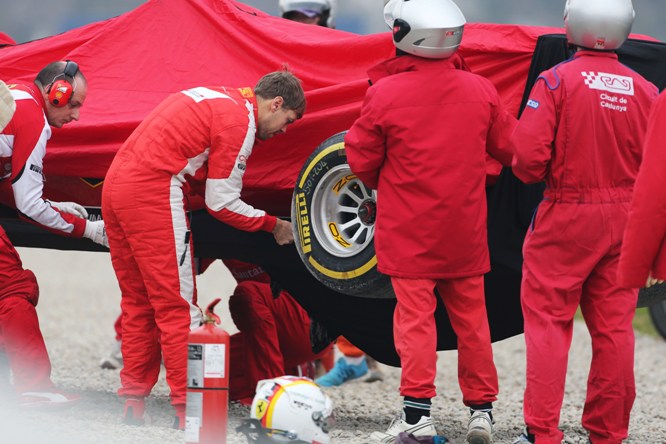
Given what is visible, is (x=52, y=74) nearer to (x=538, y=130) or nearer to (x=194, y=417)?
(x=194, y=417)

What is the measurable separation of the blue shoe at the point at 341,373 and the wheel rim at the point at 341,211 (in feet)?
10.9

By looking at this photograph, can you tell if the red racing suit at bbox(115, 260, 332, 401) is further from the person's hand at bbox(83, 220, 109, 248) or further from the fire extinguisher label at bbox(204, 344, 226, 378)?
the fire extinguisher label at bbox(204, 344, 226, 378)

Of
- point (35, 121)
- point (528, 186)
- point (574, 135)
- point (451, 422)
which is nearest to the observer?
point (574, 135)

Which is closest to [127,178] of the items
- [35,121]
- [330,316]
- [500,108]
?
[35,121]

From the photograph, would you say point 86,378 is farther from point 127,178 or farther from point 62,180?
point 127,178

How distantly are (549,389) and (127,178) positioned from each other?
219 cm

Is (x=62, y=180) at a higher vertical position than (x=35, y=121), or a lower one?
lower

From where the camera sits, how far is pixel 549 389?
15.9 feet

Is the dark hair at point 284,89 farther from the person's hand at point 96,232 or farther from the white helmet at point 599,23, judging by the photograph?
the white helmet at point 599,23

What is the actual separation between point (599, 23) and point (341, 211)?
5.08ft

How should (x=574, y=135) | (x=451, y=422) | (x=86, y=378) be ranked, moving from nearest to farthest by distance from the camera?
1. (x=574, y=135)
2. (x=451, y=422)
3. (x=86, y=378)

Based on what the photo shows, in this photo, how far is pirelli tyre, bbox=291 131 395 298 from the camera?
5.48 meters

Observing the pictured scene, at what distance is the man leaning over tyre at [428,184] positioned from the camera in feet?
16.2

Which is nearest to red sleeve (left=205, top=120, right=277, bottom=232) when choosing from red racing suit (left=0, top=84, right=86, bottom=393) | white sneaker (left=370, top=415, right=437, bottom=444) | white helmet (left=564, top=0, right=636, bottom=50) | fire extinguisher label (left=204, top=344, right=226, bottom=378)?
red racing suit (left=0, top=84, right=86, bottom=393)
